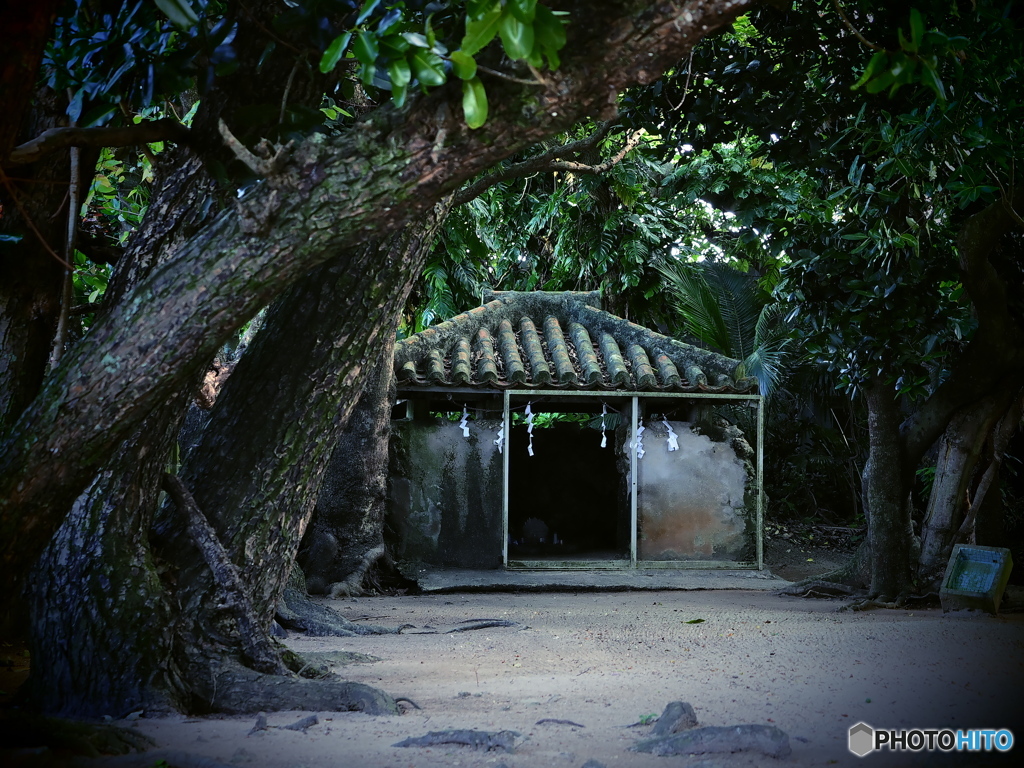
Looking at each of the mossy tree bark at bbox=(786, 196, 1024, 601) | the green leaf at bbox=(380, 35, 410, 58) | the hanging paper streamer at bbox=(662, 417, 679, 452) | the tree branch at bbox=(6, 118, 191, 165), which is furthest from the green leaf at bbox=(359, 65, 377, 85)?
the hanging paper streamer at bbox=(662, 417, 679, 452)

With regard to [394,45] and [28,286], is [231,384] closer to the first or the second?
[28,286]

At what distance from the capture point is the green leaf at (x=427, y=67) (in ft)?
7.99

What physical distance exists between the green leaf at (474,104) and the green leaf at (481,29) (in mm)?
95

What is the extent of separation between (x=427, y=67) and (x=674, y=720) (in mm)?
2337

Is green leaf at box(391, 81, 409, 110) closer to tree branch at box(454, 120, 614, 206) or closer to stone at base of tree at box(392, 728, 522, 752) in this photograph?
tree branch at box(454, 120, 614, 206)

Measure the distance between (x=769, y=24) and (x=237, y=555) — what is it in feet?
16.1

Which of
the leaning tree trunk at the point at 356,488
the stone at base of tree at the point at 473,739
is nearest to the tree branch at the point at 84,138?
the stone at base of tree at the point at 473,739

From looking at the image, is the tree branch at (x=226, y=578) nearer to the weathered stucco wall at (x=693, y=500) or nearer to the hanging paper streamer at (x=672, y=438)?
the weathered stucco wall at (x=693, y=500)

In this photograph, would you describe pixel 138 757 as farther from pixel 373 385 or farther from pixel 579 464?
pixel 579 464

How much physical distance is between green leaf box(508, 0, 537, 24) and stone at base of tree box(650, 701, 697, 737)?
235 cm

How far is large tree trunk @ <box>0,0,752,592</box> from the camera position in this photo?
2.62 metres

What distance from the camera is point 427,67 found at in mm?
2457

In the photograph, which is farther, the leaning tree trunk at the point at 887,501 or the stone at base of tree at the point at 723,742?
the leaning tree trunk at the point at 887,501

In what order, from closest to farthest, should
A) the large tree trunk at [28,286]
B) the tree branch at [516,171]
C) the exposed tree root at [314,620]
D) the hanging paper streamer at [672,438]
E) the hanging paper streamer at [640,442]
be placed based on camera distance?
the large tree trunk at [28,286]
the tree branch at [516,171]
the exposed tree root at [314,620]
the hanging paper streamer at [640,442]
the hanging paper streamer at [672,438]
